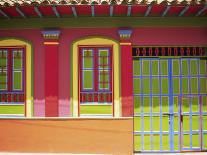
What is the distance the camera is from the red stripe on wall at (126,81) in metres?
8.59

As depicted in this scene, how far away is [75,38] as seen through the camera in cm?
878

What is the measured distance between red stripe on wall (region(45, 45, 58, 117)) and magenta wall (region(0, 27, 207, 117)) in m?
0.14

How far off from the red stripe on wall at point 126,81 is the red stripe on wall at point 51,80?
1.92m

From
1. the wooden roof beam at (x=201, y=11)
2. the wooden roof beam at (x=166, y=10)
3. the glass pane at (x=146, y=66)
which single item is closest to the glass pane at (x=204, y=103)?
the glass pane at (x=146, y=66)

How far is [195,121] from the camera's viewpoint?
8844 millimetres

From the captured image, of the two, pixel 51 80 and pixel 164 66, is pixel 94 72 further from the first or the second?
pixel 164 66

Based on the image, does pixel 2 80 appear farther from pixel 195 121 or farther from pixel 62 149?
pixel 195 121

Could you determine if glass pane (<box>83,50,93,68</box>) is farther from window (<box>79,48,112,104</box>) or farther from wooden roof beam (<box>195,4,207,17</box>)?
wooden roof beam (<box>195,4,207,17</box>)

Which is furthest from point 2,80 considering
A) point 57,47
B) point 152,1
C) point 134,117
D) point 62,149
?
point 152,1

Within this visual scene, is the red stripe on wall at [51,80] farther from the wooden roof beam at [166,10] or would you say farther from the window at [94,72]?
the wooden roof beam at [166,10]

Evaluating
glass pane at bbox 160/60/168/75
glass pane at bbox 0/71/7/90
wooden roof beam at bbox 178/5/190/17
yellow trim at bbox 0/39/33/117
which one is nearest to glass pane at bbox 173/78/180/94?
glass pane at bbox 160/60/168/75

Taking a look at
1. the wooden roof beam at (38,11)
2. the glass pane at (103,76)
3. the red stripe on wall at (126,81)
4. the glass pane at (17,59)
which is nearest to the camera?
the wooden roof beam at (38,11)

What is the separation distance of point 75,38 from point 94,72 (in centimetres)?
114

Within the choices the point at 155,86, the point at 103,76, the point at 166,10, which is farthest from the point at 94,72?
the point at 166,10
